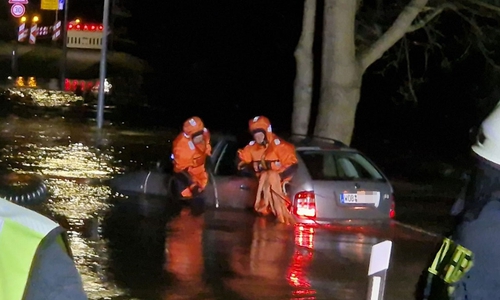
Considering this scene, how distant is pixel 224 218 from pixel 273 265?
2.45 m

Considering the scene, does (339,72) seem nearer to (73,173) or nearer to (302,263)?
(73,173)

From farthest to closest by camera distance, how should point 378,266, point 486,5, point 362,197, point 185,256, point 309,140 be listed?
point 486,5 < point 309,140 < point 362,197 < point 185,256 < point 378,266

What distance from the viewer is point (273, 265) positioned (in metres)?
9.34

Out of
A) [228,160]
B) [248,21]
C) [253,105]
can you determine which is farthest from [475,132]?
[253,105]

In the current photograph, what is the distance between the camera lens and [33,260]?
7.38 feet

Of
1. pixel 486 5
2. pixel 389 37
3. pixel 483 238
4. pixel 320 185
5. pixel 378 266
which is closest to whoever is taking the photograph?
pixel 483 238

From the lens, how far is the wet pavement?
8.30 metres

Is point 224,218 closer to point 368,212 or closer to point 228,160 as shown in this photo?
point 228,160

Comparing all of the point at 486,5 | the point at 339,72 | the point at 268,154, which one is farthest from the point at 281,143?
the point at 486,5

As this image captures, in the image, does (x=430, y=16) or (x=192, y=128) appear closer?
(x=192, y=128)

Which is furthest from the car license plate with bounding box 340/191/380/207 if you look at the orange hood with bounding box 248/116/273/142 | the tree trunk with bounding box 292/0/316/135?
the tree trunk with bounding box 292/0/316/135

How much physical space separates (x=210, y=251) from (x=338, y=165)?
2557mm

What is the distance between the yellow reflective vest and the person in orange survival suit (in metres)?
9.10

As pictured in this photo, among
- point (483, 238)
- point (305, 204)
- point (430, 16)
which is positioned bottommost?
point (305, 204)
